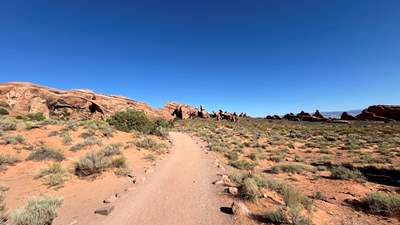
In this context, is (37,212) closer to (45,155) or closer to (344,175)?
(45,155)

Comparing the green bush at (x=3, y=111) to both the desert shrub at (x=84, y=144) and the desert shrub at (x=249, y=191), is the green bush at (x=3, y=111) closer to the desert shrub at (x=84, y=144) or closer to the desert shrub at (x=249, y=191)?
the desert shrub at (x=84, y=144)

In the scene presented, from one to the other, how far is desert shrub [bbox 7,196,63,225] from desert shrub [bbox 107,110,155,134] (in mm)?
18426

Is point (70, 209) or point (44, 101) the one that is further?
point (44, 101)

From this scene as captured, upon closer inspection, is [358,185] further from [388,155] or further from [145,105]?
[145,105]

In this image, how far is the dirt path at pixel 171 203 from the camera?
5055 millimetres

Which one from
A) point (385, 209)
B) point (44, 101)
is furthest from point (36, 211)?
point (44, 101)

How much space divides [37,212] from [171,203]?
3.05 m

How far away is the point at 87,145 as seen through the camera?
1373 centimetres

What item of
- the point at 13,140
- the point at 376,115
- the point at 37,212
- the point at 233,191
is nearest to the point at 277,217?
the point at 233,191

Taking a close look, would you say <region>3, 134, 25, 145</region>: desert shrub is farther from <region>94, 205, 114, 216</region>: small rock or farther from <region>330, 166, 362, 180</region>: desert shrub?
<region>330, 166, 362, 180</region>: desert shrub

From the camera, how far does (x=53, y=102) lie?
2805 centimetres

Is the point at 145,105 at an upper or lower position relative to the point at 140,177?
upper

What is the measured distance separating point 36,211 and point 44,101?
28304mm

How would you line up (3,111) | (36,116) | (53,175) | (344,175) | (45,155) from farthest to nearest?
(36,116) → (3,111) → (45,155) → (344,175) → (53,175)
